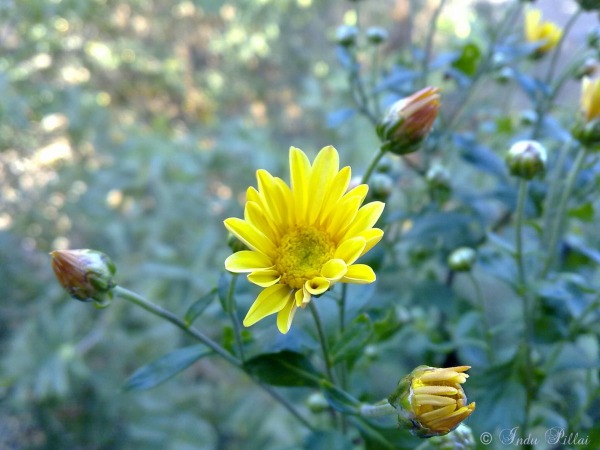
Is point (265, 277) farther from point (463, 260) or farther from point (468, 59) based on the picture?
point (468, 59)

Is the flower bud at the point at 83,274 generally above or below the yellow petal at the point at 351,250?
above

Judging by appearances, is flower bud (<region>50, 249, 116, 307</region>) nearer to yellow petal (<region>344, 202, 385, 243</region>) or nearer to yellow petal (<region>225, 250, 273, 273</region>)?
yellow petal (<region>225, 250, 273, 273</region>)

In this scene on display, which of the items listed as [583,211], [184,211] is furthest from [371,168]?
[184,211]

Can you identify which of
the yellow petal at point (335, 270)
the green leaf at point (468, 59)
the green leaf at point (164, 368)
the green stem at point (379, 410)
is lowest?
the green stem at point (379, 410)

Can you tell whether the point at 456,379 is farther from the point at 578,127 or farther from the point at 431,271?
the point at 431,271

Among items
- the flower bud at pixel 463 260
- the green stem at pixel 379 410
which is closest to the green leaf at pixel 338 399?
the green stem at pixel 379 410

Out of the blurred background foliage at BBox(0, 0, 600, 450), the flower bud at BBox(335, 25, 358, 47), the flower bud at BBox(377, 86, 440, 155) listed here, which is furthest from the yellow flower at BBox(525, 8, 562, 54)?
the flower bud at BBox(377, 86, 440, 155)

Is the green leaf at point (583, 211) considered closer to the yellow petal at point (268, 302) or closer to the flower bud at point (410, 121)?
the flower bud at point (410, 121)
